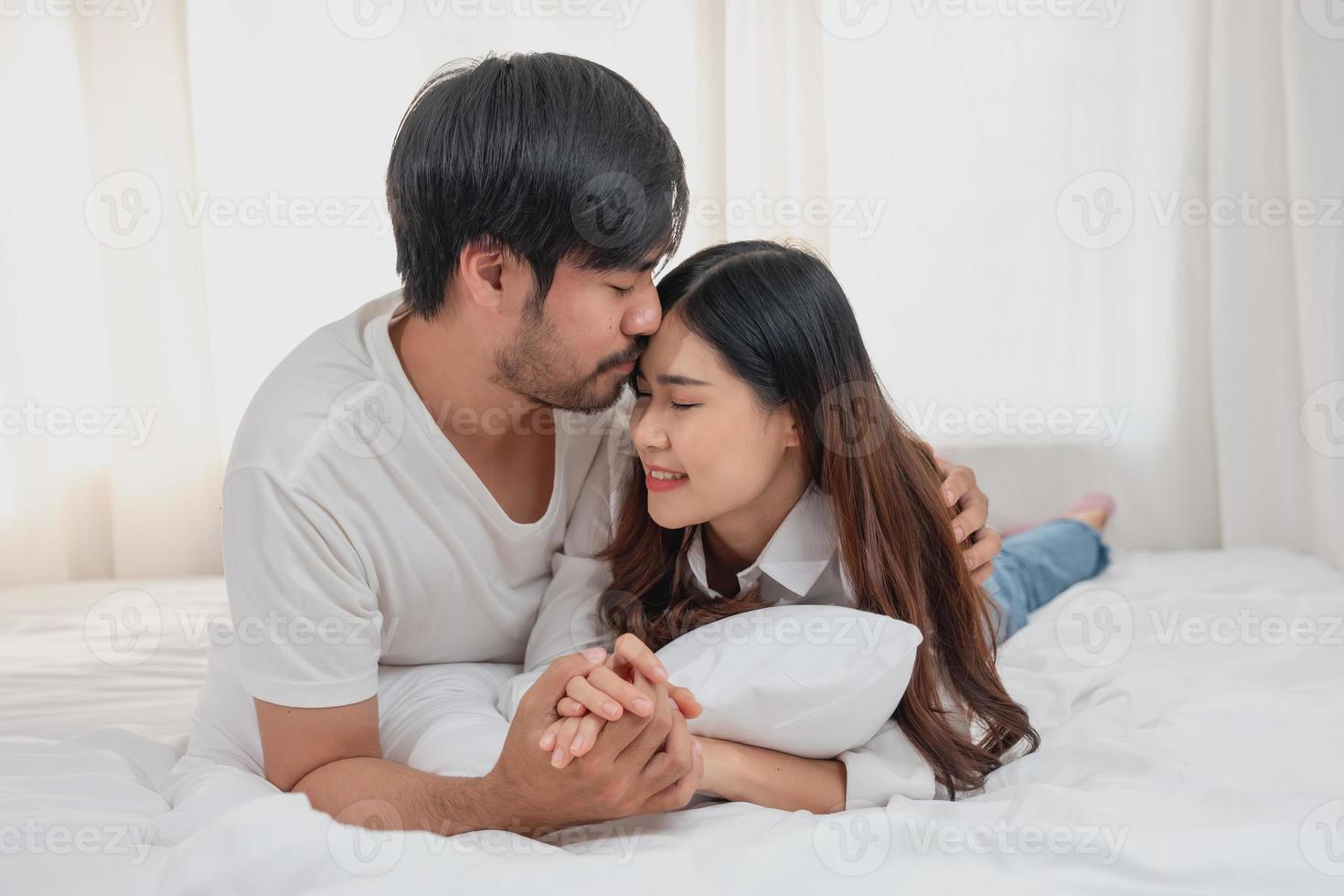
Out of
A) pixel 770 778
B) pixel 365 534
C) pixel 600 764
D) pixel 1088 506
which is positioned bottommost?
pixel 1088 506

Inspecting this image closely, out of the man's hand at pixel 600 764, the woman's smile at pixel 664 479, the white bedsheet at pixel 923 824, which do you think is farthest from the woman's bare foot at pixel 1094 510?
the man's hand at pixel 600 764

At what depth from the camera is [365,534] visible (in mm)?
1417

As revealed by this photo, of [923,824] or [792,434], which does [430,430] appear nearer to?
[792,434]

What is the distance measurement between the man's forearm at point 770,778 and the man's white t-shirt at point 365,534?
336 millimetres

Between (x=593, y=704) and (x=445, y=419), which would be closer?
(x=593, y=704)

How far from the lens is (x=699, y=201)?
3.13 m

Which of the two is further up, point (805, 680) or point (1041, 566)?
point (805, 680)

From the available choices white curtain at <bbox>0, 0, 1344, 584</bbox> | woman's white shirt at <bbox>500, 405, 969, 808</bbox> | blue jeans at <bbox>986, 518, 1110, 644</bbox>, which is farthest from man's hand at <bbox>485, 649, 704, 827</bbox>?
white curtain at <bbox>0, 0, 1344, 584</bbox>

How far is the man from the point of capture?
1.30 m

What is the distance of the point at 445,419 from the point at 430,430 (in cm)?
7

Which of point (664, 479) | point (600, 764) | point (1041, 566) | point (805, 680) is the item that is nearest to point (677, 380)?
point (664, 479)

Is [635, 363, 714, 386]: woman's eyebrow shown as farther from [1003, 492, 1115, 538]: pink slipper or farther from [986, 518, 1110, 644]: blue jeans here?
[1003, 492, 1115, 538]: pink slipper

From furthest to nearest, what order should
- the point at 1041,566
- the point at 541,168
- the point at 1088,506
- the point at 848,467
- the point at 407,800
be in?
1. the point at 1088,506
2. the point at 1041,566
3. the point at 848,467
4. the point at 541,168
5. the point at 407,800

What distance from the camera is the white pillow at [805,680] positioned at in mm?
1213
